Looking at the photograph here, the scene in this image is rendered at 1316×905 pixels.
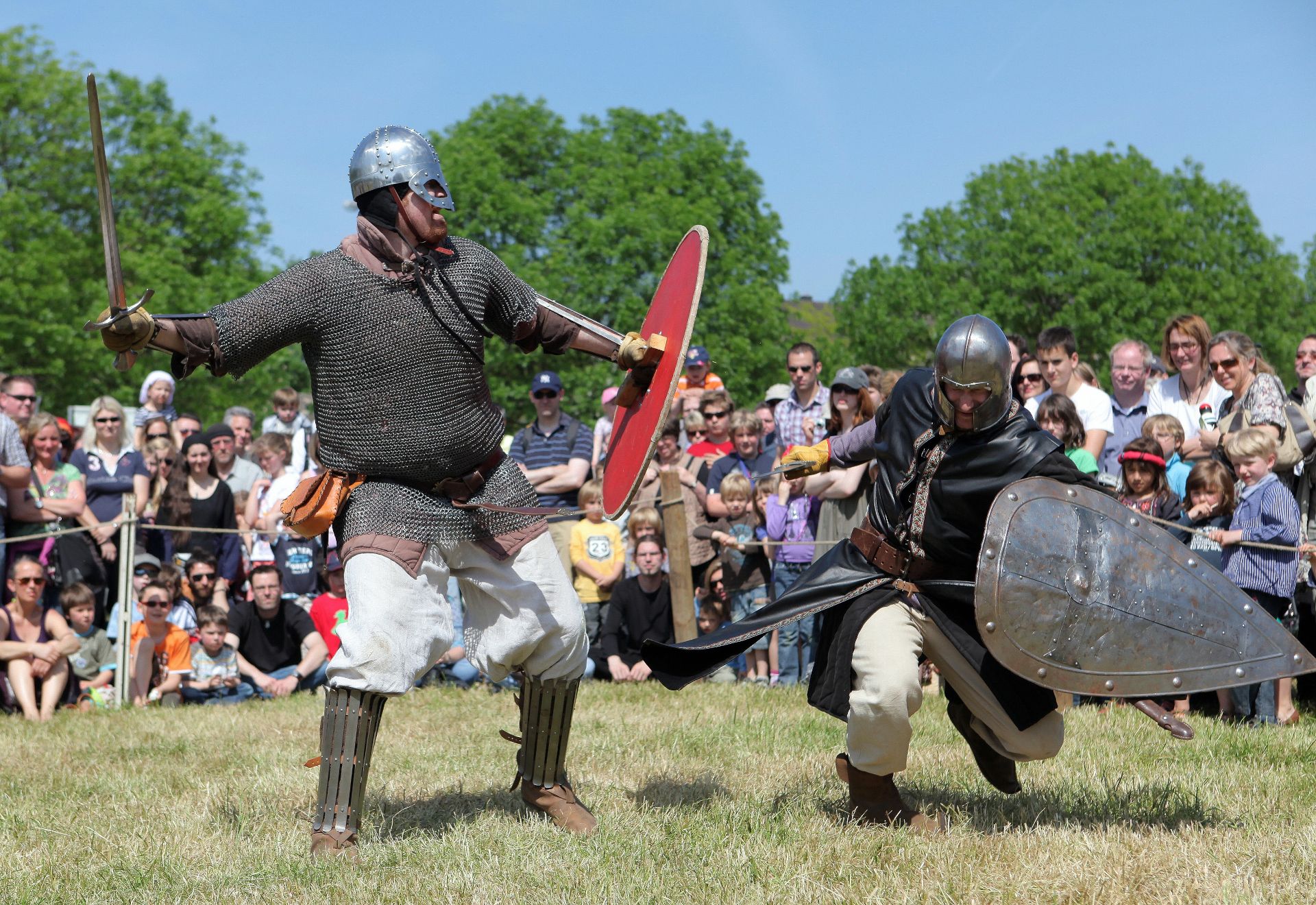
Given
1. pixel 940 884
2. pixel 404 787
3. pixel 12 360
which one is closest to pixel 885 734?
pixel 940 884

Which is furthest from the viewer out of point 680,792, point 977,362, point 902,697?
point 680,792

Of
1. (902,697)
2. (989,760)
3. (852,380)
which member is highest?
(852,380)

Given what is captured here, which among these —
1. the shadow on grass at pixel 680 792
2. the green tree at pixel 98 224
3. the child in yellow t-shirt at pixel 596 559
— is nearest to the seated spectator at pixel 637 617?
the child in yellow t-shirt at pixel 596 559

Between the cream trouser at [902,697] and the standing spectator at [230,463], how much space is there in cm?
539

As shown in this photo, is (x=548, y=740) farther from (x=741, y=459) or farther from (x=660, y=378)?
(x=741, y=459)

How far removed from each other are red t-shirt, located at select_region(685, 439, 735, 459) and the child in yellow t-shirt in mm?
637

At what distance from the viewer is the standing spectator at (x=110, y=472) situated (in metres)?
8.00

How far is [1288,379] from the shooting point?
3139 cm

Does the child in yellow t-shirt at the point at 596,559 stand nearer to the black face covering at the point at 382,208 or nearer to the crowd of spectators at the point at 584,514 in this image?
the crowd of spectators at the point at 584,514

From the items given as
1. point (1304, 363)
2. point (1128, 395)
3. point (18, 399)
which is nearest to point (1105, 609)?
point (1128, 395)

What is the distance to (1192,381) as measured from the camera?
6879mm

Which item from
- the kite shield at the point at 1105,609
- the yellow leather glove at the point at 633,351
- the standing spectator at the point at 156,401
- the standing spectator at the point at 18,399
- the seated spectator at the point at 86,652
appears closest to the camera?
the kite shield at the point at 1105,609

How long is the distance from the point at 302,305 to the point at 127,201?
25.9 m

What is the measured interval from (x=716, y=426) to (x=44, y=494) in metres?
3.87
